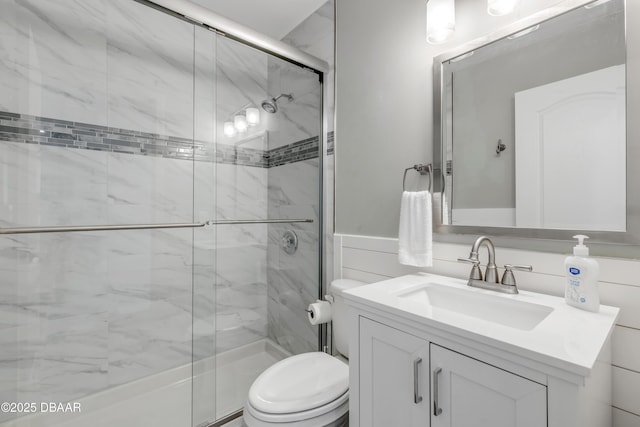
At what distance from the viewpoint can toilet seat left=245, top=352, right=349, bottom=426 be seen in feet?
3.48

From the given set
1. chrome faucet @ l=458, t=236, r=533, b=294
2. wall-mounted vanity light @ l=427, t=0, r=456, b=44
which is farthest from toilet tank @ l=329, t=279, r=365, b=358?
wall-mounted vanity light @ l=427, t=0, r=456, b=44

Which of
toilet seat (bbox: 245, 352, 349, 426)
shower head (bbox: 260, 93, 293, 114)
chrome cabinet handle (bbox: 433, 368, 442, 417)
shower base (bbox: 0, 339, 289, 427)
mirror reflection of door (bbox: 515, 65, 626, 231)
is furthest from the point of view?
shower head (bbox: 260, 93, 293, 114)

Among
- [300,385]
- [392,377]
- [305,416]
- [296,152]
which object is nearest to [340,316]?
[300,385]

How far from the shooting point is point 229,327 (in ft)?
5.72

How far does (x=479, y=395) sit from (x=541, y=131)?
2.76 feet

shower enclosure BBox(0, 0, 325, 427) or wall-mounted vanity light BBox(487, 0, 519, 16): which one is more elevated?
wall-mounted vanity light BBox(487, 0, 519, 16)

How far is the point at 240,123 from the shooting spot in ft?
5.40

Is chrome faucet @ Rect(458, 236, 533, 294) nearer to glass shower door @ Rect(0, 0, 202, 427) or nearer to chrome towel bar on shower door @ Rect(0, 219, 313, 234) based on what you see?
chrome towel bar on shower door @ Rect(0, 219, 313, 234)

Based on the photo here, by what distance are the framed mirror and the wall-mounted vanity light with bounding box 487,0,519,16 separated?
0.06 m

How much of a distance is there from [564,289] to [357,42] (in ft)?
4.90

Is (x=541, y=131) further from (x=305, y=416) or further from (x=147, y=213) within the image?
(x=147, y=213)

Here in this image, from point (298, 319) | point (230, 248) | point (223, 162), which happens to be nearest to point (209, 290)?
point (230, 248)

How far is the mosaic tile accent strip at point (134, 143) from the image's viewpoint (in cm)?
139

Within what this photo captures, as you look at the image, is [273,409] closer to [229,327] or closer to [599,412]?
[229,327]
